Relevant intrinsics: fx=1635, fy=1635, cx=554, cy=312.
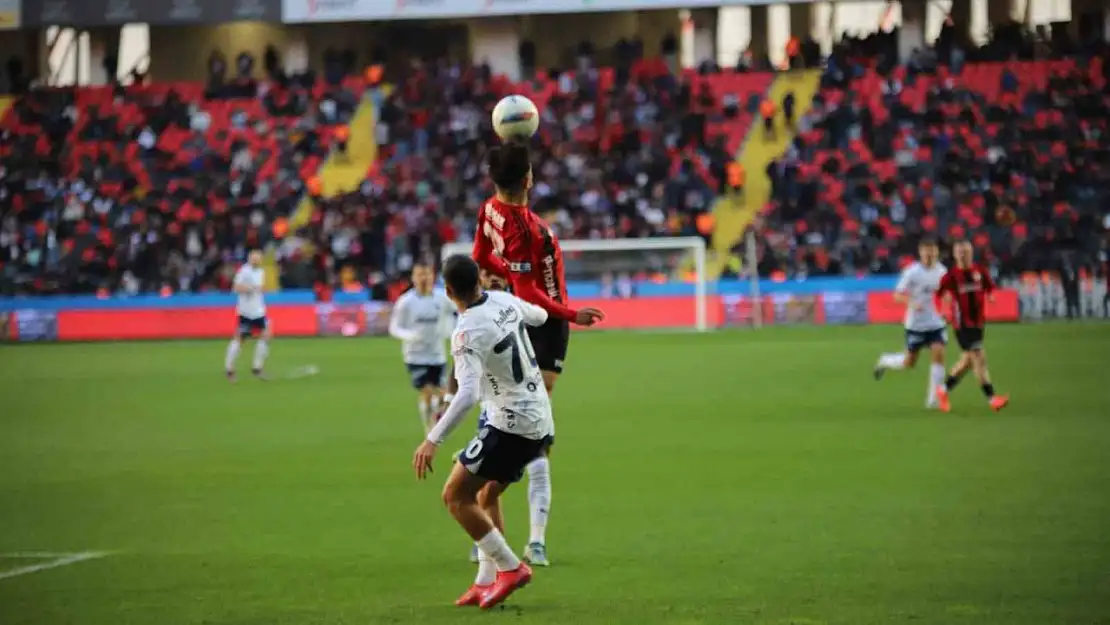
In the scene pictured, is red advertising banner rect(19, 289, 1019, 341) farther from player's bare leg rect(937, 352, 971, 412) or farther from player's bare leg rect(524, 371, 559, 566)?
player's bare leg rect(524, 371, 559, 566)

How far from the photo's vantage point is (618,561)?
10.2 m

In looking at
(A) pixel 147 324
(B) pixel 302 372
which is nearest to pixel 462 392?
(B) pixel 302 372

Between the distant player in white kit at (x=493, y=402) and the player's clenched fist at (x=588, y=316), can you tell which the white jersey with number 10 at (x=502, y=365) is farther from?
the player's clenched fist at (x=588, y=316)

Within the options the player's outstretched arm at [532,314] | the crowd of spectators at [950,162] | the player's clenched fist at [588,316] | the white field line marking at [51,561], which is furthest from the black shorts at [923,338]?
the crowd of spectators at [950,162]

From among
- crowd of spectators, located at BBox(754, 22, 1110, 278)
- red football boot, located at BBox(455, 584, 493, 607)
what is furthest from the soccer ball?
crowd of spectators, located at BBox(754, 22, 1110, 278)

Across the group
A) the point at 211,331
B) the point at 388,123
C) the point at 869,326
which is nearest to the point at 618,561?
the point at 869,326

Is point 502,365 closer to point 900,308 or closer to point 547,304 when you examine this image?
point 547,304

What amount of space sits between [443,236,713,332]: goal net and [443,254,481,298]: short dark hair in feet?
106

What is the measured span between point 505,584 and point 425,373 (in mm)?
10038

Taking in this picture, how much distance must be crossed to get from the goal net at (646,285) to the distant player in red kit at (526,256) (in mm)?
30672

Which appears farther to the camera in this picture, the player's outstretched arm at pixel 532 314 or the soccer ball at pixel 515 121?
the soccer ball at pixel 515 121

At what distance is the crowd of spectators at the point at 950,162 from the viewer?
1631 inches

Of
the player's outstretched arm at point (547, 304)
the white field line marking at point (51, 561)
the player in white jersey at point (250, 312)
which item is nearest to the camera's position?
the player's outstretched arm at point (547, 304)

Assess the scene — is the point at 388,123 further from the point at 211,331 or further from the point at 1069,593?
the point at 1069,593
